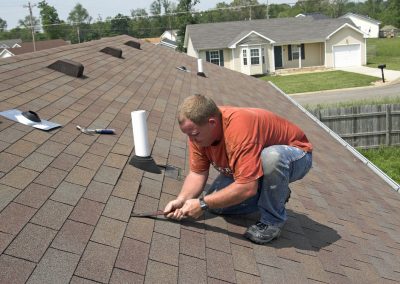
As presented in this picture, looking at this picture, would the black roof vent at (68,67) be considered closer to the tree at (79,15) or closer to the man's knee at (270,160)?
the man's knee at (270,160)

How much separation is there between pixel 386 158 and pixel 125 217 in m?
14.7

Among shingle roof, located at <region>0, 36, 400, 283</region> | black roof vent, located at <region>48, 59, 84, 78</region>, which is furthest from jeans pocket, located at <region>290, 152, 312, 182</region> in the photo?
black roof vent, located at <region>48, 59, 84, 78</region>

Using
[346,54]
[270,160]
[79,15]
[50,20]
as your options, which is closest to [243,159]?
[270,160]

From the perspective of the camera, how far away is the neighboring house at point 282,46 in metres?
39.2

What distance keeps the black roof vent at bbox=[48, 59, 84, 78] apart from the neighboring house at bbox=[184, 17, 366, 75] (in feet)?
A: 107

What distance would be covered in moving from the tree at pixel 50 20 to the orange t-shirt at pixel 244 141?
72.2m

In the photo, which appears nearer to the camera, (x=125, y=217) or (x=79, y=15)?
(x=125, y=217)

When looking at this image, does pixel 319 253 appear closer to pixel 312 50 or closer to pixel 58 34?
pixel 312 50

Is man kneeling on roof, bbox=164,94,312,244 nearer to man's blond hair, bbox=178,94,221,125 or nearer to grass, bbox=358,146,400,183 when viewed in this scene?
man's blond hair, bbox=178,94,221,125

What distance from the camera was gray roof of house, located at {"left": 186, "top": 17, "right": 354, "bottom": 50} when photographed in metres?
39.7

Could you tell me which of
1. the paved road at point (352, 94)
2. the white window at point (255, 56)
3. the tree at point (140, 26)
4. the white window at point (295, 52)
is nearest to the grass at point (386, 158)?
the paved road at point (352, 94)

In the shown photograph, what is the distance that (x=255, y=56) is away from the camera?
129 feet

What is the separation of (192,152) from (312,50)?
1556 inches

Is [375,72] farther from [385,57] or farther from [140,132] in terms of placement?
[140,132]
